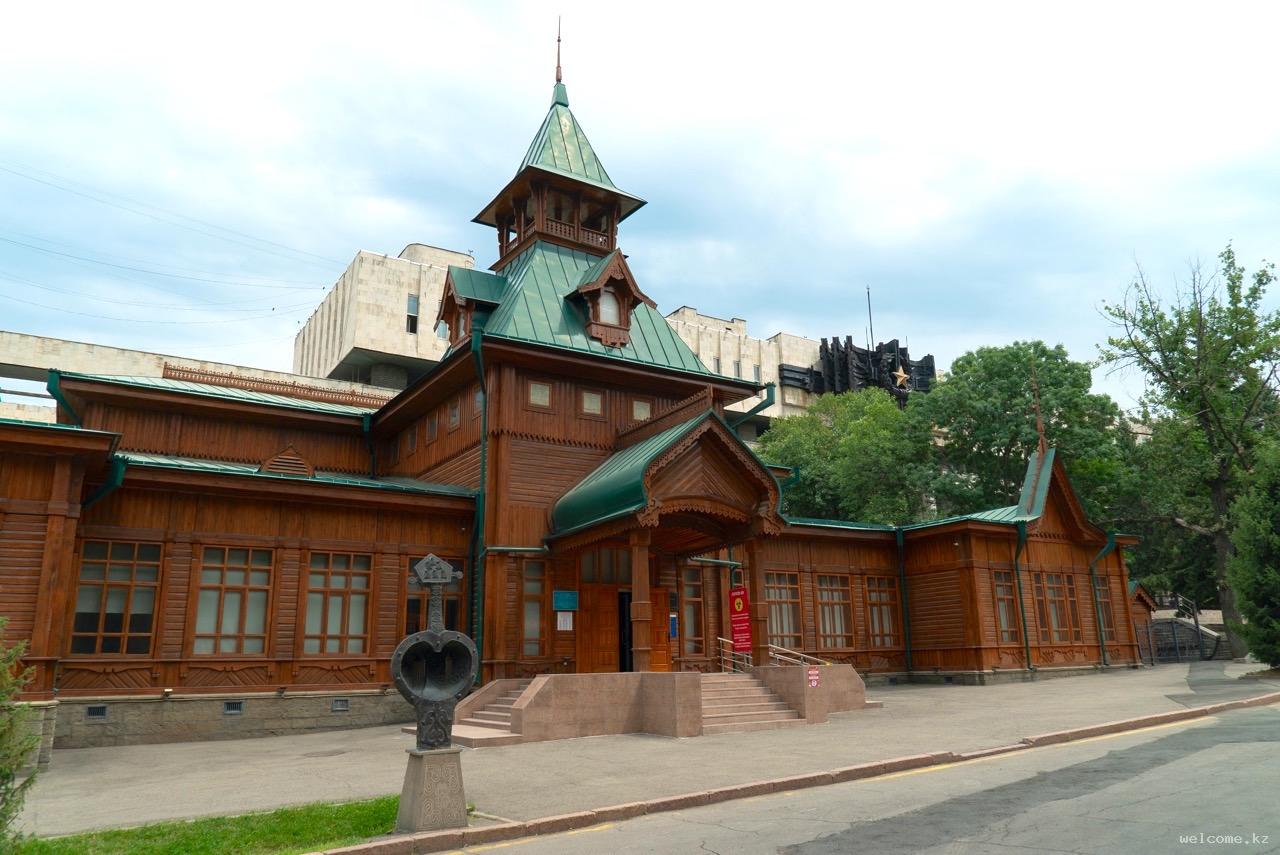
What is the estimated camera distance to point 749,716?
1823 cm

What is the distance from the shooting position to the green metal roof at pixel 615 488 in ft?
61.9

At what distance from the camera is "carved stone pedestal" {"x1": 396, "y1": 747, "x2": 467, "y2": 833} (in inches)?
338

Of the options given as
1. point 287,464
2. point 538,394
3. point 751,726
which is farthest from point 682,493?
point 287,464

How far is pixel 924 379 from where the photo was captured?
88812mm

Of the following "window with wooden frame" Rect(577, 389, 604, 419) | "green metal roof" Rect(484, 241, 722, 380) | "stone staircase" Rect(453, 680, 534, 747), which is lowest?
"stone staircase" Rect(453, 680, 534, 747)

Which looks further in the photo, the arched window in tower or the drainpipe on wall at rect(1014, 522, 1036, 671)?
the drainpipe on wall at rect(1014, 522, 1036, 671)

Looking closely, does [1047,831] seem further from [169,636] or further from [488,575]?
[169,636]

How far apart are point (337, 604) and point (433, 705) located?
1246 centimetres

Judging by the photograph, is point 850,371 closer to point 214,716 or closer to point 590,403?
point 590,403

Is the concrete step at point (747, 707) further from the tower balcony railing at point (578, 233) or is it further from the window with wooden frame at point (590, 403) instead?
the tower balcony railing at point (578, 233)

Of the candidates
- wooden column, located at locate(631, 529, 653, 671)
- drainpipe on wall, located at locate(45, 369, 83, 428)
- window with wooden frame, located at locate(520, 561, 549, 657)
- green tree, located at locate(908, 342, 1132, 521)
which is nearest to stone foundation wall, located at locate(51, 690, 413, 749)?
window with wooden frame, located at locate(520, 561, 549, 657)

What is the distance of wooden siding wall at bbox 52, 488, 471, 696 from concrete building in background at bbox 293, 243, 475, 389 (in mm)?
42962

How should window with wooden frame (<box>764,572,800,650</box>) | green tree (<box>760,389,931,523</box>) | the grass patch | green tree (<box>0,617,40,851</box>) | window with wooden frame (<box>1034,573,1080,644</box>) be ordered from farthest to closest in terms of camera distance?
green tree (<box>760,389,931,523</box>) → window with wooden frame (<box>1034,573,1080,644</box>) → window with wooden frame (<box>764,572,800,650</box>) → the grass patch → green tree (<box>0,617,40,851</box>)

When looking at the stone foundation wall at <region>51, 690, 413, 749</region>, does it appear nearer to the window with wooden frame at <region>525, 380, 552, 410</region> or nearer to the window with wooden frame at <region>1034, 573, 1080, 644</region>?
the window with wooden frame at <region>525, 380, 552, 410</region>
